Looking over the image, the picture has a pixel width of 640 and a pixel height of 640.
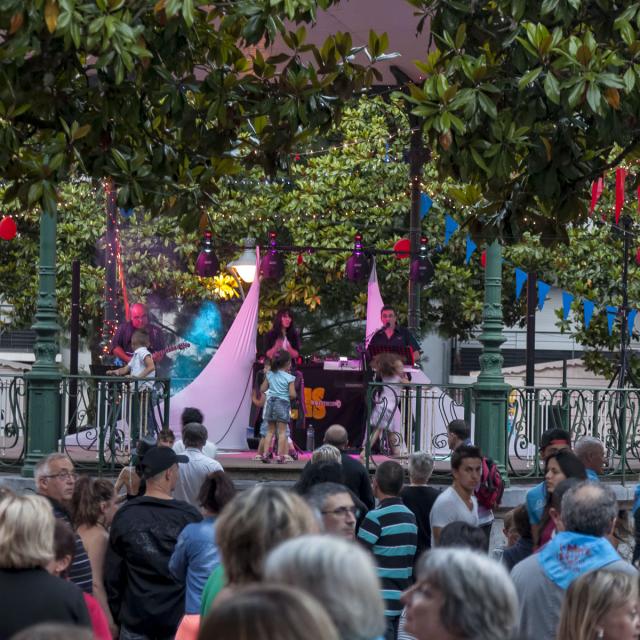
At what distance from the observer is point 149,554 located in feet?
25.2

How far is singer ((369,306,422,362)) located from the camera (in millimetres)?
16375

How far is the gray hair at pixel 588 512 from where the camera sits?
5766mm

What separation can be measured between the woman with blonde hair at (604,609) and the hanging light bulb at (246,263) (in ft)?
47.7

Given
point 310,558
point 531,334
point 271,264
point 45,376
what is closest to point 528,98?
point 310,558

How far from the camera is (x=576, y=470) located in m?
7.72

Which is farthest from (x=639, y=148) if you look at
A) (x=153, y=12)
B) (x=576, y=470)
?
(x=153, y=12)

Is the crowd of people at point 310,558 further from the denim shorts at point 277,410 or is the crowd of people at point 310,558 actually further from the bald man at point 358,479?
the denim shorts at point 277,410

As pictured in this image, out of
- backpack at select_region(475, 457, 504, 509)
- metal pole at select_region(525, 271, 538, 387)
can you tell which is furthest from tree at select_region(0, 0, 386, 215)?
metal pole at select_region(525, 271, 538, 387)

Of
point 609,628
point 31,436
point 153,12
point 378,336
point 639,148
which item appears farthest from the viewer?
point 378,336

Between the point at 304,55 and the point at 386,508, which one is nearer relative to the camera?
the point at 386,508

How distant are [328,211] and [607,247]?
5296 millimetres

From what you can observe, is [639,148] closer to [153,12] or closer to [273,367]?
[153,12]

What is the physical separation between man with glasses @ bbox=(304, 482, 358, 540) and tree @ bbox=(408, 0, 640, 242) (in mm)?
2920

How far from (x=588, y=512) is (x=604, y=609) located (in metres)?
1.00
